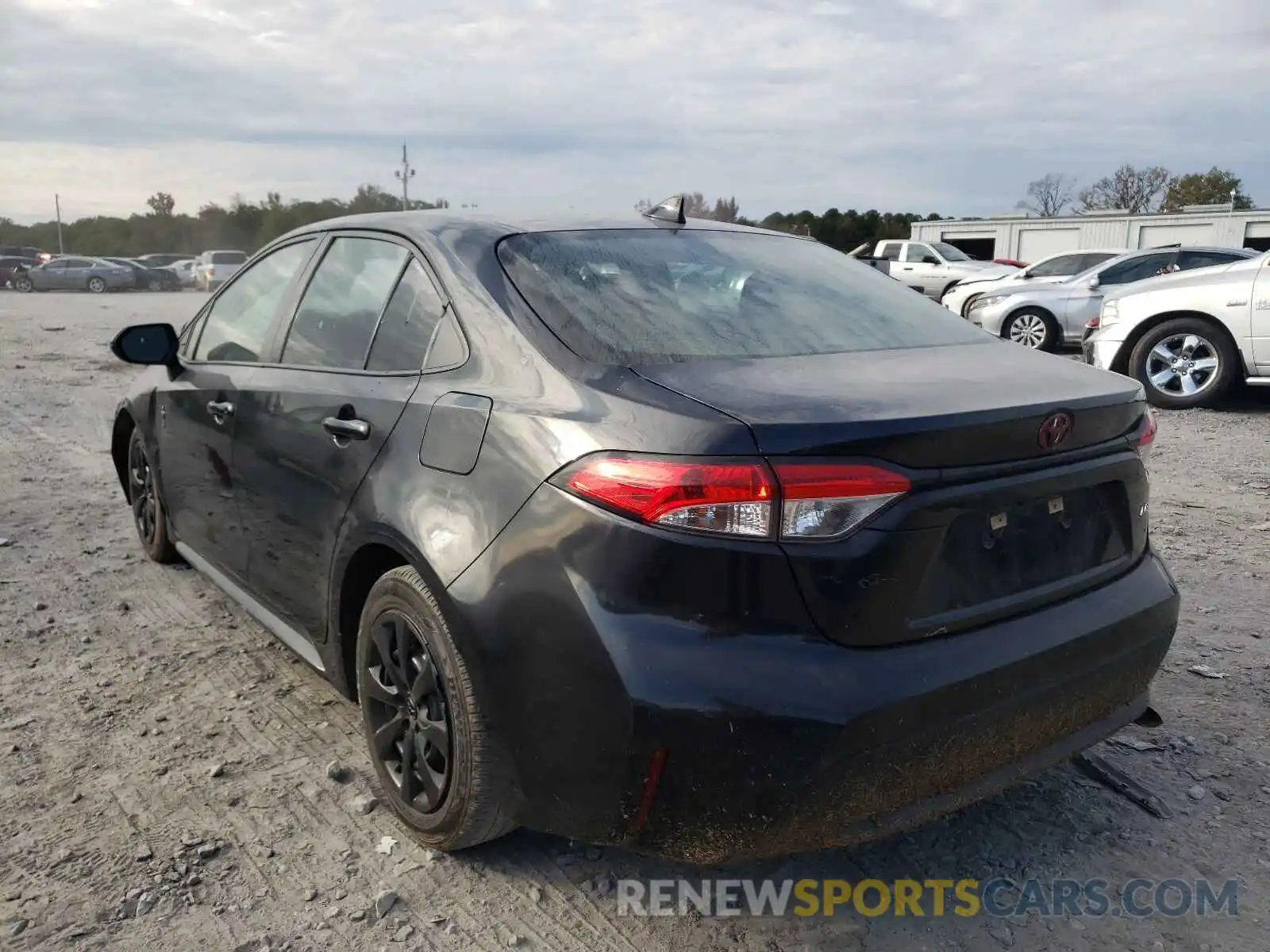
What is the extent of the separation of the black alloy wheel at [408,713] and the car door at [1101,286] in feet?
41.8

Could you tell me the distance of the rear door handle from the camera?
11.4ft

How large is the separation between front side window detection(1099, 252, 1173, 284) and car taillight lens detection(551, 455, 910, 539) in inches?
530

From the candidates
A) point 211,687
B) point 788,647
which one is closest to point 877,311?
point 788,647

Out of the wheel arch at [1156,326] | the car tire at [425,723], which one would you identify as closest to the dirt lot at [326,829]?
the car tire at [425,723]

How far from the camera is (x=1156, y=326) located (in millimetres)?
9047

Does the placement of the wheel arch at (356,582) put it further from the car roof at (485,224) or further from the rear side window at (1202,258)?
the rear side window at (1202,258)

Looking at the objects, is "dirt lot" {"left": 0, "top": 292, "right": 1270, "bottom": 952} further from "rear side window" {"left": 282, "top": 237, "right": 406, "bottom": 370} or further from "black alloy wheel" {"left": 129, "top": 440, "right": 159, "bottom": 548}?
"rear side window" {"left": 282, "top": 237, "right": 406, "bottom": 370}

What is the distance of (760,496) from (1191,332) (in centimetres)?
851

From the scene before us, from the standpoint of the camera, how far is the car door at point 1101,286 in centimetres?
1336

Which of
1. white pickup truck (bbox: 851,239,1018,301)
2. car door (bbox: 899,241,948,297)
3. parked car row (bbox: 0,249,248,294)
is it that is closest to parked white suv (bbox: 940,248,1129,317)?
white pickup truck (bbox: 851,239,1018,301)

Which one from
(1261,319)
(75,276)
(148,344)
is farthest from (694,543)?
(75,276)

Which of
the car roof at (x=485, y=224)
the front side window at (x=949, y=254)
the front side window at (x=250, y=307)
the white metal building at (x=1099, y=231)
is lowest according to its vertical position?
the front side window at (x=250, y=307)

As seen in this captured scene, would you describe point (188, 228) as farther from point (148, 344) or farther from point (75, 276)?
point (148, 344)

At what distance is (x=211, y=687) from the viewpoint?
Result: 354 centimetres
